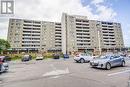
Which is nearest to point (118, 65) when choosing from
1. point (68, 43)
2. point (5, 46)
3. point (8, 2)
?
point (8, 2)

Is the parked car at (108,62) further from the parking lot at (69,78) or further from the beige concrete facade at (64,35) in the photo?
the beige concrete facade at (64,35)

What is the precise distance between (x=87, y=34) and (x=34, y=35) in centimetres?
3676

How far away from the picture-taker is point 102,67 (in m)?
14.0

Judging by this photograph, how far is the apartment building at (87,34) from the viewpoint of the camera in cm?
9724

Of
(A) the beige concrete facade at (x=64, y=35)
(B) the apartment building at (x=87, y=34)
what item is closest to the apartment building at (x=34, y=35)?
(A) the beige concrete facade at (x=64, y=35)

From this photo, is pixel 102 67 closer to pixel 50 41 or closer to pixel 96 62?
pixel 96 62

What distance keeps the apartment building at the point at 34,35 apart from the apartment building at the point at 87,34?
8.03 meters

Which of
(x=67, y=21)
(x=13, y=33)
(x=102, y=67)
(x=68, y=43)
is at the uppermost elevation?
(x=67, y=21)

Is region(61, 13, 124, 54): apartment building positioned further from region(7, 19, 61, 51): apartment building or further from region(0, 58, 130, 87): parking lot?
region(0, 58, 130, 87): parking lot

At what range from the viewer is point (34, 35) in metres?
102

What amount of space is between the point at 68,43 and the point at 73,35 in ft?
22.3

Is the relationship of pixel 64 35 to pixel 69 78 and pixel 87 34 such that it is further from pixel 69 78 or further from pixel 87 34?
pixel 69 78

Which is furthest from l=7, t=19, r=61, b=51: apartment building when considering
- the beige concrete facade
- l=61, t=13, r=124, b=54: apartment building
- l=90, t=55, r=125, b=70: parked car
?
l=90, t=55, r=125, b=70: parked car

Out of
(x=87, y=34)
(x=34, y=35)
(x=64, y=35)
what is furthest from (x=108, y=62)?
(x=34, y=35)
